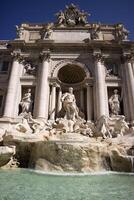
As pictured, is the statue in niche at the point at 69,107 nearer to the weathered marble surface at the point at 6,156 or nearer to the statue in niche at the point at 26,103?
the statue in niche at the point at 26,103

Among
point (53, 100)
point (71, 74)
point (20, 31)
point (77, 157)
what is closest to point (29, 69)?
point (53, 100)

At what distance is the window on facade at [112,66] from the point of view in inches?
765

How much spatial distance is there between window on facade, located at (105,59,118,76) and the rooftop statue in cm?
607

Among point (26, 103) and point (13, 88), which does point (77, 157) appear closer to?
point (26, 103)

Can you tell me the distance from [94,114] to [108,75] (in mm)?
4872

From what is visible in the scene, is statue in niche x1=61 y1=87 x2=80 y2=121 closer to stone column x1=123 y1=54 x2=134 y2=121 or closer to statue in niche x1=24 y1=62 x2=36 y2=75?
stone column x1=123 y1=54 x2=134 y2=121

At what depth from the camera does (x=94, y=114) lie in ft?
55.1

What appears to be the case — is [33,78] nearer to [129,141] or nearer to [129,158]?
[129,141]

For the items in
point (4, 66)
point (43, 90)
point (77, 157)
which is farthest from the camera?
point (4, 66)

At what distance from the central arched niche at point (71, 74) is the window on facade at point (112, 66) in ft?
9.38

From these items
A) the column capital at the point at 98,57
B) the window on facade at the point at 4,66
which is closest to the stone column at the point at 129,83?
the column capital at the point at 98,57

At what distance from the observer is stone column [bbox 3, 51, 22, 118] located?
16.4 metres

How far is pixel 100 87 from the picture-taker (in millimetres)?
17375

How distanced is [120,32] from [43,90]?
37.5 ft
